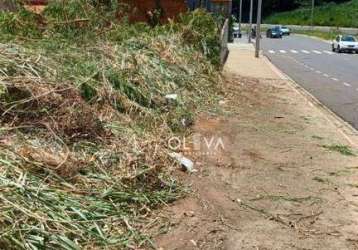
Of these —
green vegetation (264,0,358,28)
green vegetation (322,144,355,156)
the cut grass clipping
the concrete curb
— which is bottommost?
green vegetation (264,0,358,28)

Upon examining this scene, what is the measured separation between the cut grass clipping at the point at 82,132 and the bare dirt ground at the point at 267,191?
1.27ft

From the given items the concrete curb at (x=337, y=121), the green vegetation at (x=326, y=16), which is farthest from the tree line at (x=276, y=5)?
the concrete curb at (x=337, y=121)

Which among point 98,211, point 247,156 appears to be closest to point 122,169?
point 98,211

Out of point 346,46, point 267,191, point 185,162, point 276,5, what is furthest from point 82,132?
point 276,5

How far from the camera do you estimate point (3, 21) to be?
1073cm

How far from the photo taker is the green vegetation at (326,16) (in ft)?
329

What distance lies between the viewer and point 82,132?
6734 millimetres

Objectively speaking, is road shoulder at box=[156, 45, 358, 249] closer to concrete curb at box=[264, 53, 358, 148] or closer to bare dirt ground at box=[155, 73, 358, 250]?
bare dirt ground at box=[155, 73, 358, 250]

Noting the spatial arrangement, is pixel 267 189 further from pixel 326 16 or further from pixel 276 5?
pixel 276 5

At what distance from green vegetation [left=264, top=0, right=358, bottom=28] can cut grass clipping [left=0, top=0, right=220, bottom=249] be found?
90.7 meters

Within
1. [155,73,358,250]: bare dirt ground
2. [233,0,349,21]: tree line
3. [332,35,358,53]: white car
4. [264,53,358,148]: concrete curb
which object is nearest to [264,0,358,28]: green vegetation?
[233,0,349,21]: tree line

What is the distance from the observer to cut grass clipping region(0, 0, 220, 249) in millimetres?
4805

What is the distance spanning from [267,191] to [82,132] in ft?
6.71

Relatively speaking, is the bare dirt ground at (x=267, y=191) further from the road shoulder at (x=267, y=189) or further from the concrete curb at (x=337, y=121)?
the concrete curb at (x=337, y=121)
